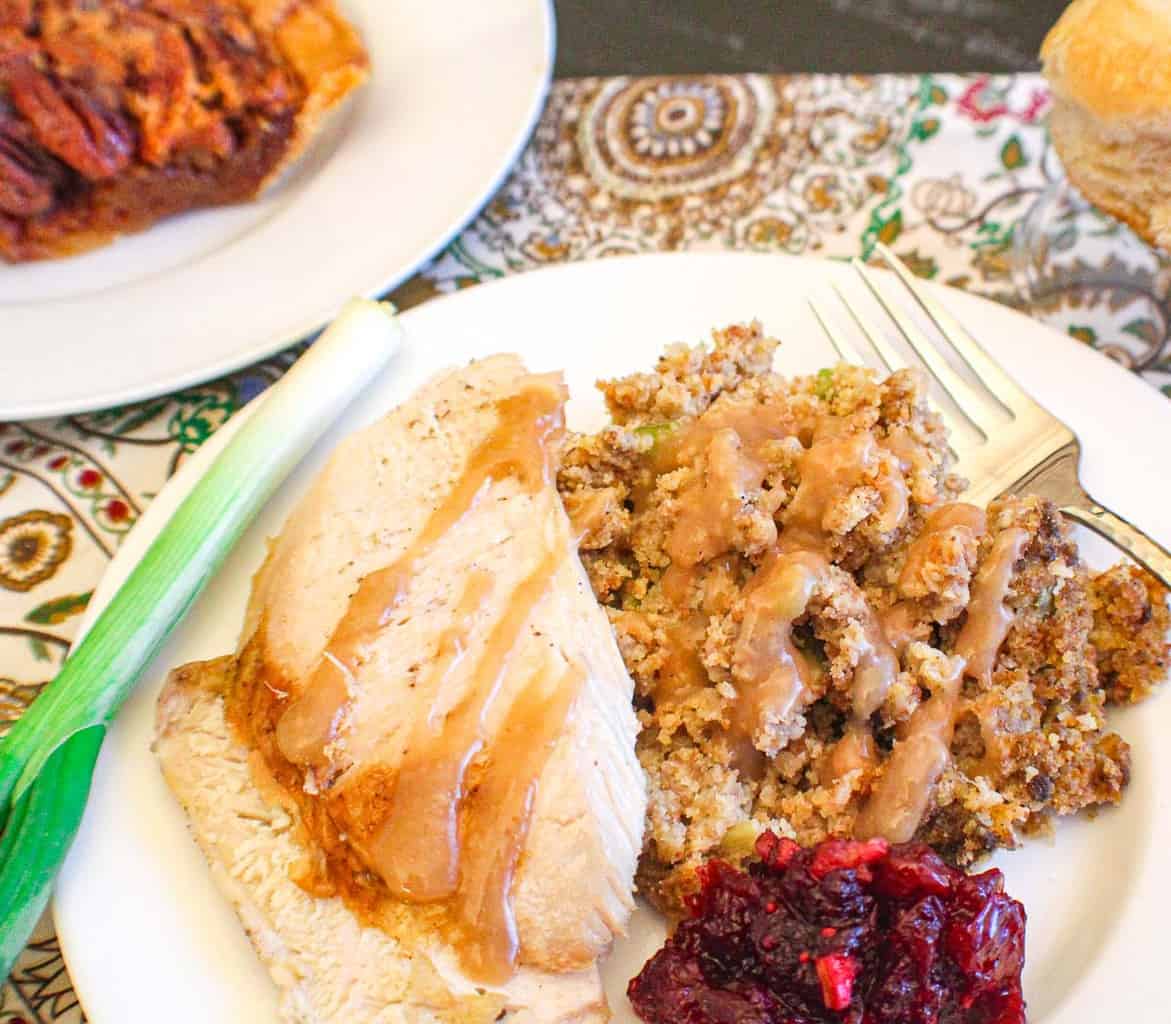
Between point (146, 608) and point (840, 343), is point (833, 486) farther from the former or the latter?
point (146, 608)

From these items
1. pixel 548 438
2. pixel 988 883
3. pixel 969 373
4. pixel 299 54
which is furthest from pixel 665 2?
pixel 988 883

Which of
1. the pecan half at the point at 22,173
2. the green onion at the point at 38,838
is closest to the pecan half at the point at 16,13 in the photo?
the pecan half at the point at 22,173

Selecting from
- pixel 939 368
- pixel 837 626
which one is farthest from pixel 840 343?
pixel 837 626

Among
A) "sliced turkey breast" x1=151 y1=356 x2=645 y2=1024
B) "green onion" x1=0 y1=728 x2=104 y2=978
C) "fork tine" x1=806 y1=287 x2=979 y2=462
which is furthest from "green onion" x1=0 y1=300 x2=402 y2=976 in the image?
"fork tine" x1=806 y1=287 x2=979 y2=462

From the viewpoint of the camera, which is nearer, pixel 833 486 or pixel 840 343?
pixel 833 486

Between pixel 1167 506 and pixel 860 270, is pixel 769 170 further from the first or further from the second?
pixel 1167 506

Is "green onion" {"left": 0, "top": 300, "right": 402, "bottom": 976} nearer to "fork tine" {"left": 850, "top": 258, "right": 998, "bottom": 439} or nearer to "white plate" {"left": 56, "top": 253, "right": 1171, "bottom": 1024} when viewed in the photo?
"white plate" {"left": 56, "top": 253, "right": 1171, "bottom": 1024}
